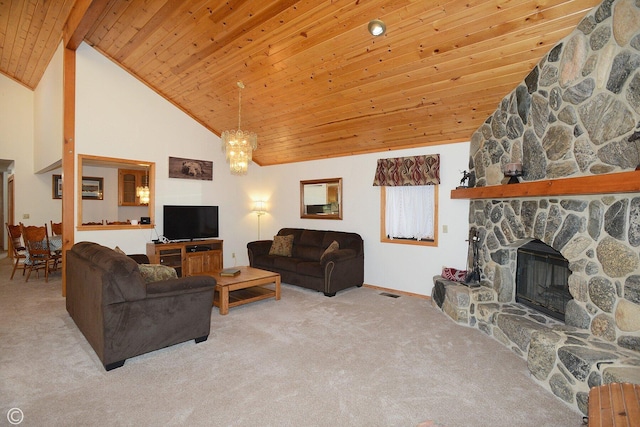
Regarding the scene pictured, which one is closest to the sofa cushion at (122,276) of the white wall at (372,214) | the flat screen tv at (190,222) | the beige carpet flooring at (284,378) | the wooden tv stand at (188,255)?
the beige carpet flooring at (284,378)

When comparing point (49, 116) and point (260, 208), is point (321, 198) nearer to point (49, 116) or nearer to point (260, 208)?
point (260, 208)

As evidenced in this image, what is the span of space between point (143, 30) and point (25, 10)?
193cm

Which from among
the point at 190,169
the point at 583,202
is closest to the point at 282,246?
the point at 190,169

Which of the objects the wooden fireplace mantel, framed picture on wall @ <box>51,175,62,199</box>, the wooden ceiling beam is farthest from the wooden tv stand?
the wooden fireplace mantel

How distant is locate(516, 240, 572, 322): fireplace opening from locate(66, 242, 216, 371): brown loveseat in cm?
339

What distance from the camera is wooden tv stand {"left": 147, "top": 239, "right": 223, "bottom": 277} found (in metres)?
5.77

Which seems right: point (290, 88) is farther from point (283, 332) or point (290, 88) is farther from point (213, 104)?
point (283, 332)

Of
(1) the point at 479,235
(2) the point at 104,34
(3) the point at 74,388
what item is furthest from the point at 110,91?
(1) the point at 479,235

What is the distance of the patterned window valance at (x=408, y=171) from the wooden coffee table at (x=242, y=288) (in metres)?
2.38

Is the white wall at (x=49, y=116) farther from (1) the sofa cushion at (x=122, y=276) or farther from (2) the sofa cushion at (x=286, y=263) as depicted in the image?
(2) the sofa cushion at (x=286, y=263)

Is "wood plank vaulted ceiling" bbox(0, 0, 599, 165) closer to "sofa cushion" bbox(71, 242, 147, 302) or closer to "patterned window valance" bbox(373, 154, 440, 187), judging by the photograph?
"patterned window valance" bbox(373, 154, 440, 187)

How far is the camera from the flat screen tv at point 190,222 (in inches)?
240

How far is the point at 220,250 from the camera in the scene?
6.50 m

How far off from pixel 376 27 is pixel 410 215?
9.97ft
